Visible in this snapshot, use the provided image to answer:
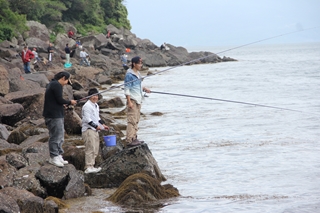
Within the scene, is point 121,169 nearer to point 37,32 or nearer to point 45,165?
point 45,165

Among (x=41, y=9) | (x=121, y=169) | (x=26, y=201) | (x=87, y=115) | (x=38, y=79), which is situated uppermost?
(x=41, y=9)

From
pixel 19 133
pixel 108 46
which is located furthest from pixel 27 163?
pixel 108 46

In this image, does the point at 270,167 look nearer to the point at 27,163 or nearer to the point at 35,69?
the point at 27,163

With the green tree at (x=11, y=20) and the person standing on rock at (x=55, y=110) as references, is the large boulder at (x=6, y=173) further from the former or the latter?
the green tree at (x=11, y=20)

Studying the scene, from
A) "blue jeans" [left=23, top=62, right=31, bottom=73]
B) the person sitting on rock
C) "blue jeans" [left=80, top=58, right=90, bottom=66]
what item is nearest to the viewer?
"blue jeans" [left=23, top=62, right=31, bottom=73]

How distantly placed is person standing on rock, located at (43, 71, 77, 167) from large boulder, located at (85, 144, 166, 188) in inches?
30.1

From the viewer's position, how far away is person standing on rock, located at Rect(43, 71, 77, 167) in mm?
9000

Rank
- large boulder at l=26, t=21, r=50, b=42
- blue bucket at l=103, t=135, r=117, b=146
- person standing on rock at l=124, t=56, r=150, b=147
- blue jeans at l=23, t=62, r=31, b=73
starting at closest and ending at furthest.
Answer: person standing on rock at l=124, t=56, r=150, b=147
blue bucket at l=103, t=135, r=117, b=146
blue jeans at l=23, t=62, r=31, b=73
large boulder at l=26, t=21, r=50, b=42

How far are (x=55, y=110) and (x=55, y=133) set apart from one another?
393 millimetres

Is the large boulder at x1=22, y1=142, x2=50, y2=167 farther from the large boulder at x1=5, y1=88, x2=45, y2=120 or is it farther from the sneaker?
the large boulder at x1=5, y1=88, x2=45, y2=120

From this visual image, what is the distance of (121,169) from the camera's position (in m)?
9.68

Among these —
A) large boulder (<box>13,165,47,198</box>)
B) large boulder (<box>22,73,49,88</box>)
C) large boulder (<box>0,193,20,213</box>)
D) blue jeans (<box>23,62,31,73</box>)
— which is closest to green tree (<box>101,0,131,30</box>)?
blue jeans (<box>23,62,31,73</box>)

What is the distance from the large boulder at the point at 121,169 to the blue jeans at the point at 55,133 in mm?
774

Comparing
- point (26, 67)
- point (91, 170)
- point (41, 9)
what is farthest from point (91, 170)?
point (41, 9)
